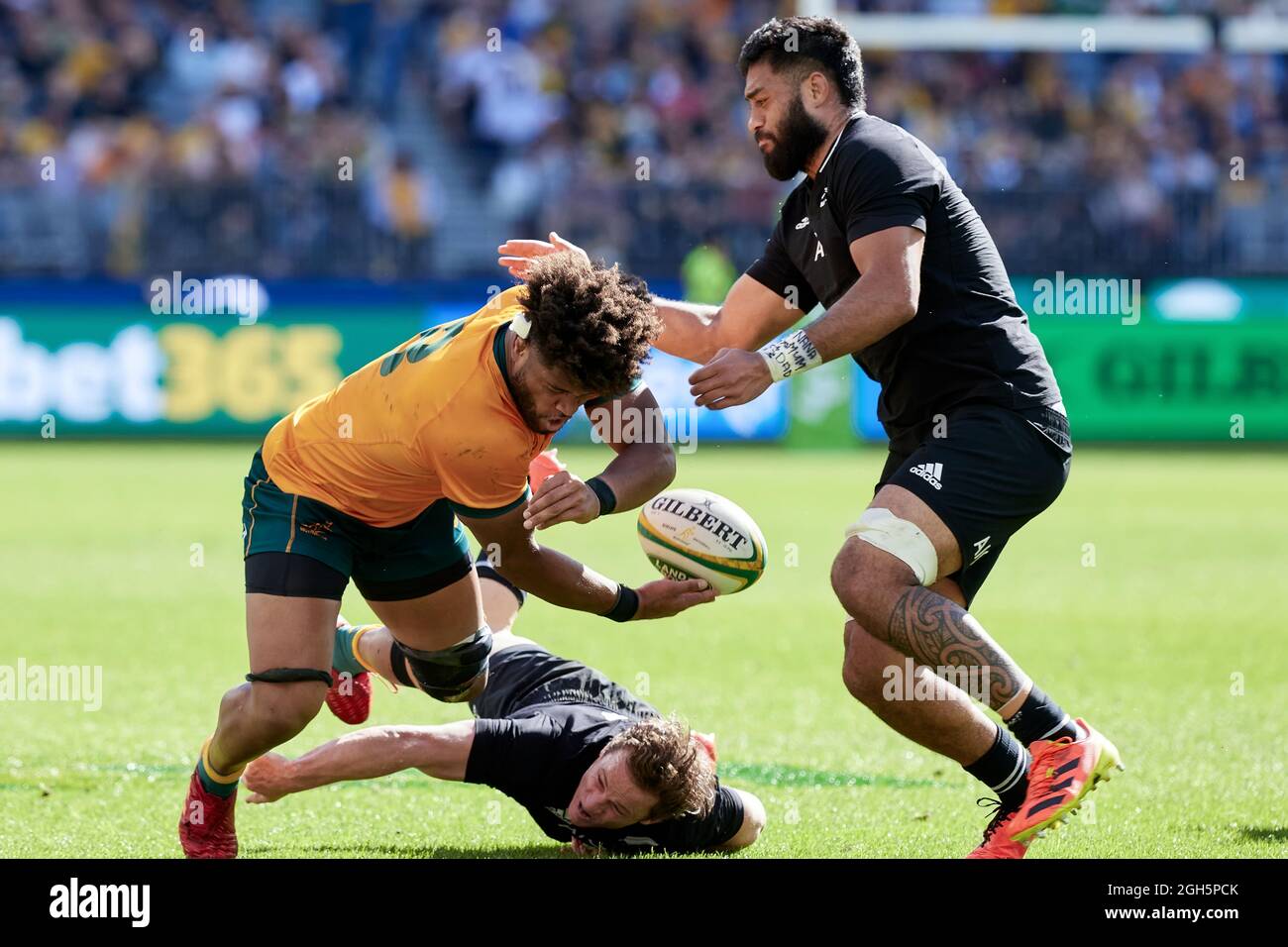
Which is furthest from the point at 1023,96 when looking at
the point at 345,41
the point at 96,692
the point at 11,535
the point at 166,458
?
the point at 96,692

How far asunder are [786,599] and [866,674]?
21.1 feet

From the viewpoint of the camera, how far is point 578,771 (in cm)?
582

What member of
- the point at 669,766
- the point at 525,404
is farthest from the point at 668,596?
the point at 525,404

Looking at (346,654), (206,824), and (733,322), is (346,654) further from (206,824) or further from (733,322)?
(733,322)

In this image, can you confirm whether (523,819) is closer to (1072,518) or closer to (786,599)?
(786,599)

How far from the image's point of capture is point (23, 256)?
2150 centimetres

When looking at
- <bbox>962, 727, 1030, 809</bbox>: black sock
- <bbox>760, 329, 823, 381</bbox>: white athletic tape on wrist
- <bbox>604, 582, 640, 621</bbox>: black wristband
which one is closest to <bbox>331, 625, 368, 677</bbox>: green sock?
<bbox>604, 582, 640, 621</bbox>: black wristband

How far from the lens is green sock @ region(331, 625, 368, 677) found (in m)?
7.21

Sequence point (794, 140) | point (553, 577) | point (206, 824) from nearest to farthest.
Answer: point (206, 824) → point (553, 577) → point (794, 140)

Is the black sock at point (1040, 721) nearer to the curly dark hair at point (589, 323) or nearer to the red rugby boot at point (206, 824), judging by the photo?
the curly dark hair at point (589, 323)

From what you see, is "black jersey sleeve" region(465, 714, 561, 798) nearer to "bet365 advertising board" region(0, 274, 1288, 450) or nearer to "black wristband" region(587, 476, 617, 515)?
"black wristband" region(587, 476, 617, 515)

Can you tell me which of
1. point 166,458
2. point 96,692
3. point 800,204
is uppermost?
point 800,204

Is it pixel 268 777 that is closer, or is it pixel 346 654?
pixel 268 777

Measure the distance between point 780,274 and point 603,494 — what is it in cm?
146
